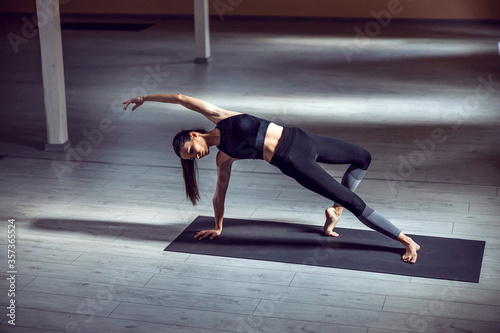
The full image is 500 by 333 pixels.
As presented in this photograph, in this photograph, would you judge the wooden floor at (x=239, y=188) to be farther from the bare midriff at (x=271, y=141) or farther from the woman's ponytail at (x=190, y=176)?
the bare midriff at (x=271, y=141)

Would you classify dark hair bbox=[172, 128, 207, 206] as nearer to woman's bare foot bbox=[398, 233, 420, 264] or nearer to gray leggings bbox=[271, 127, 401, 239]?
gray leggings bbox=[271, 127, 401, 239]

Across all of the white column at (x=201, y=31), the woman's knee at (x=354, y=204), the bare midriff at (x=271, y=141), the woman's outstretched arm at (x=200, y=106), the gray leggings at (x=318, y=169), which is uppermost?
the woman's outstretched arm at (x=200, y=106)

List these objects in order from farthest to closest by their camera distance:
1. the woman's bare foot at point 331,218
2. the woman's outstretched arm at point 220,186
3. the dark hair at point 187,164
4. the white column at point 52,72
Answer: the white column at point 52,72 → the woman's bare foot at point 331,218 → the woman's outstretched arm at point 220,186 → the dark hair at point 187,164

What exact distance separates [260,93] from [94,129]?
243cm

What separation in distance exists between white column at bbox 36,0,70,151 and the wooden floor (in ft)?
0.63

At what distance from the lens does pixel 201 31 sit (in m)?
10.2

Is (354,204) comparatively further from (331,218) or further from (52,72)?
(52,72)

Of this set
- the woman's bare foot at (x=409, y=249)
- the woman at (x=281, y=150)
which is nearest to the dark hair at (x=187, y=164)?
the woman at (x=281, y=150)

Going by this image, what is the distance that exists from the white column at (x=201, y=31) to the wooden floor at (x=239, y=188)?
217 mm

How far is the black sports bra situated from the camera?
3.95m

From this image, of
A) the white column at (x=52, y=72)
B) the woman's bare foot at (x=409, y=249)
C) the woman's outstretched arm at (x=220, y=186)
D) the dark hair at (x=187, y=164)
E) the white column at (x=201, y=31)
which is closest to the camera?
the dark hair at (x=187, y=164)

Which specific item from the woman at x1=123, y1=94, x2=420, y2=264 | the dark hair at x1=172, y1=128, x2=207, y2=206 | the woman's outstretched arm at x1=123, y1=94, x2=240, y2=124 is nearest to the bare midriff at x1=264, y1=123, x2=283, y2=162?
the woman at x1=123, y1=94, x2=420, y2=264

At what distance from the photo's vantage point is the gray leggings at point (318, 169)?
3938mm

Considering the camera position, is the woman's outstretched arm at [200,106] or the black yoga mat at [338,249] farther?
the woman's outstretched arm at [200,106]
